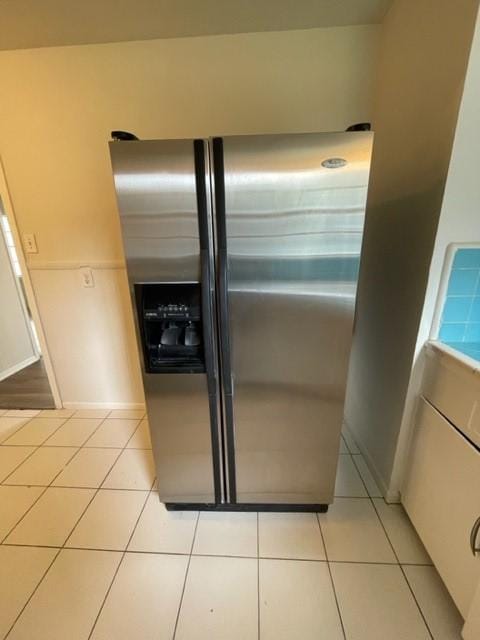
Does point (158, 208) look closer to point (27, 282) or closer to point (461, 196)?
point (461, 196)

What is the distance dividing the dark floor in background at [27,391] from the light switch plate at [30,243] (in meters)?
1.32

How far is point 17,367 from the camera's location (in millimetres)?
3164

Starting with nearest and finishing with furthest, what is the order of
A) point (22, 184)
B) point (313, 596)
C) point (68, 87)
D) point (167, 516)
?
point (313, 596) < point (167, 516) < point (68, 87) < point (22, 184)

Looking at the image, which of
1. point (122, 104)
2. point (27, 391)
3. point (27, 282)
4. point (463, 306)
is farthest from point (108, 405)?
point (463, 306)

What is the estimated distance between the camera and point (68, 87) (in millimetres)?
1695

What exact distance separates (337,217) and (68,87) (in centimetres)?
189

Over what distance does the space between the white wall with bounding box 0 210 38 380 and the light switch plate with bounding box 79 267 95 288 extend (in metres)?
1.77

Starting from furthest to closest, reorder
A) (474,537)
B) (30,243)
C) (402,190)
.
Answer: (30,243), (402,190), (474,537)

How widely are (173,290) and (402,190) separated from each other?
1.20 metres

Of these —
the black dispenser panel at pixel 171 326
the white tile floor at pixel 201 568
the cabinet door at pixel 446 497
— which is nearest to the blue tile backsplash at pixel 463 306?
the cabinet door at pixel 446 497

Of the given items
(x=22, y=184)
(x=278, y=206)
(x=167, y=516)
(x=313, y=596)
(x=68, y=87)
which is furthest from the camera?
(x=22, y=184)

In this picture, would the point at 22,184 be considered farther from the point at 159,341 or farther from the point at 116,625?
the point at 116,625

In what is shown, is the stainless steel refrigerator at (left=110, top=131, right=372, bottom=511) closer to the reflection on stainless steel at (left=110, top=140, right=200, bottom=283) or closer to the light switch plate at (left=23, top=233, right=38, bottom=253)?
the reflection on stainless steel at (left=110, top=140, right=200, bottom=283)

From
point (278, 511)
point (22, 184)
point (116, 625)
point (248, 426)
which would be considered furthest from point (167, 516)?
point (22, 184)
